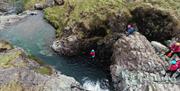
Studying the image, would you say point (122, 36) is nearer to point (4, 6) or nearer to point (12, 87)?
point (12, 87)

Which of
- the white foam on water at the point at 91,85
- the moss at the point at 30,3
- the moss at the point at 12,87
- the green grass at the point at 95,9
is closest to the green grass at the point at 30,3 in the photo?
the moss at the point at 30,3

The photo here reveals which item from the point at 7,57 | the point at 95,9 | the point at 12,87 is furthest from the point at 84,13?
the point at 12,87

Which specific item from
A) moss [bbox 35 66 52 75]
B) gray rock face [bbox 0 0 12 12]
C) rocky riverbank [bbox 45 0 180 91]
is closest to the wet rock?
rocky riverbank [bbox 45 0 180 91]

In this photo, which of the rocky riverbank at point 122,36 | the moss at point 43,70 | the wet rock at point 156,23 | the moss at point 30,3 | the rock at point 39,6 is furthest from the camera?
the moss at point 30,3

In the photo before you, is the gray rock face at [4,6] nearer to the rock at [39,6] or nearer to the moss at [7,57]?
the rock at [39,6]

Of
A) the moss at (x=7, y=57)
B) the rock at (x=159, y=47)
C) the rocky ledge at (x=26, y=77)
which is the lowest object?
the rocky ledge at (x=26, y=77)

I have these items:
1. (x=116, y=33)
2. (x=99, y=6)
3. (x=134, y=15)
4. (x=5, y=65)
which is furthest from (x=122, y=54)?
(x=5, y=65)

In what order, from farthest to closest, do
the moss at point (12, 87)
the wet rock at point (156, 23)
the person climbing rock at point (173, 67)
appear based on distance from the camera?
the wet rock at point (156, 23)
the person climbing rock at point (173, 67)
the moss at point (12, 87)

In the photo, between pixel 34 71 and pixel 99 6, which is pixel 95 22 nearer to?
pixel 99 6

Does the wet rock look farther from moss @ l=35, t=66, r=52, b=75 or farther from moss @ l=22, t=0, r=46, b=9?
moss @ l=22, t=0, r=46, b=9
